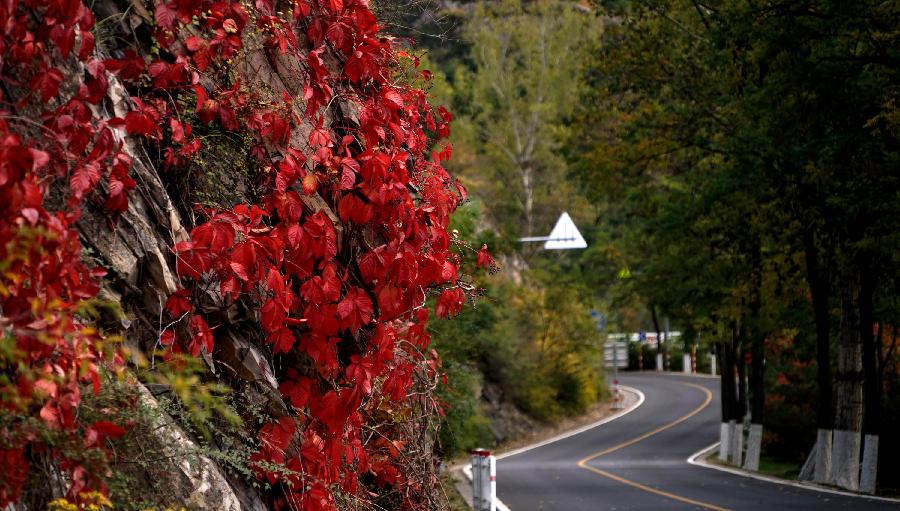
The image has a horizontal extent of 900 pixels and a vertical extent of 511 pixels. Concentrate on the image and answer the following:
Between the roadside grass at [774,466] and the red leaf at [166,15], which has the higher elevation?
the red leaf at [166,15]

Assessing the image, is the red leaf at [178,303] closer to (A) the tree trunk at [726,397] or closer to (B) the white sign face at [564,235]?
(B) the white sign face at [564,235]

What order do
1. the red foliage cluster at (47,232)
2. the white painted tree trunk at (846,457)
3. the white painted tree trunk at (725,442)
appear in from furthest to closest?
the white painted tree trunk at (725,442)
the white painted tree trunk at (846,457)
the red foliage cluster at (47,232)

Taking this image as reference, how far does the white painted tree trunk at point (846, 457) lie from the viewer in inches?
877

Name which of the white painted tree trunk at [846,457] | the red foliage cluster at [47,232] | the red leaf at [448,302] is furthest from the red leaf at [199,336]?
the white painted tree trunk at [846,457]

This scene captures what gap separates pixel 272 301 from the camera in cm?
582

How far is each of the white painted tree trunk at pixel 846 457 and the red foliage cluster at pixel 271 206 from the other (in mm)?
16717

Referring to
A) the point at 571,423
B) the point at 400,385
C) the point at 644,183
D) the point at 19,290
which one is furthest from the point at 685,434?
the point at 19,290

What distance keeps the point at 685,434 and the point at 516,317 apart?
307 inches

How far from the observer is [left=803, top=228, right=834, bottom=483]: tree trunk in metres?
23.8

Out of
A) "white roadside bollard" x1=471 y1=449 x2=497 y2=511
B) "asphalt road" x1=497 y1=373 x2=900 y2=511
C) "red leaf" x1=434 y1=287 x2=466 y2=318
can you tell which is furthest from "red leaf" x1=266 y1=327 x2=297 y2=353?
"asphalt road" x1=497 y1=373 x2=900 y2=511

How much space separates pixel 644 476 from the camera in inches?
1049

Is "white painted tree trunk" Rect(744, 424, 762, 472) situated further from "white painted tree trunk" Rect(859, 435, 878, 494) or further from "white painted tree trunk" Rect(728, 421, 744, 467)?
"white painted tree trunk" Rect(859, 435, 878, 494)

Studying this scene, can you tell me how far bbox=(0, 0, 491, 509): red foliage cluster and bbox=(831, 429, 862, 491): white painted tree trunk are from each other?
16717 millimetres

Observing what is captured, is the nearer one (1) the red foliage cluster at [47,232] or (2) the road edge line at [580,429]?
(1) the red foliage cluster at [47,232]
